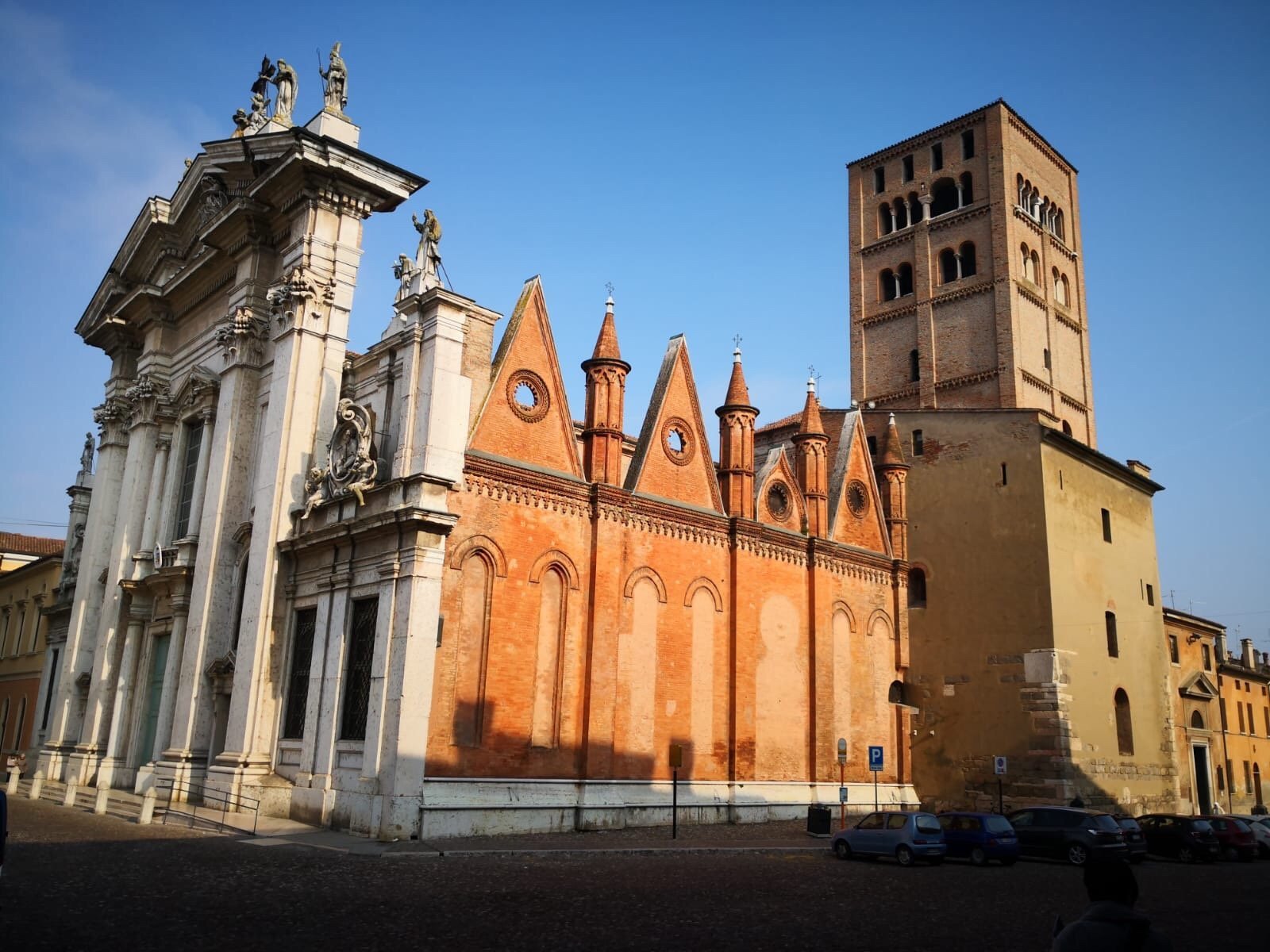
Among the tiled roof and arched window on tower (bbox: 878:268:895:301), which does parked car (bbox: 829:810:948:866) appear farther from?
the tiled roof

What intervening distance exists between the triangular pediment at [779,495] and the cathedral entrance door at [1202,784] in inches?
821

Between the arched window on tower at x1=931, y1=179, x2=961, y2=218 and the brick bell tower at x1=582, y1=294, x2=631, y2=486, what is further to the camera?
the arched window on tower at x1=931, y1=179, x2=961, y2=218

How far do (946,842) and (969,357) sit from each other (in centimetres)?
2579

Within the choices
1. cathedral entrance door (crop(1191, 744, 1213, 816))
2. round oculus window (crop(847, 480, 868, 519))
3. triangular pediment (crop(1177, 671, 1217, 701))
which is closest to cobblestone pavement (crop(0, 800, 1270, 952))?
round oculus window (crop(847, 480, 868, 519))

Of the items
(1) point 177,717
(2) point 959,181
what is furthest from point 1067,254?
(1) point 177,717

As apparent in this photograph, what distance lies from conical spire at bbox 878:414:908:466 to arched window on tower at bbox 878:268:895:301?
1376cm

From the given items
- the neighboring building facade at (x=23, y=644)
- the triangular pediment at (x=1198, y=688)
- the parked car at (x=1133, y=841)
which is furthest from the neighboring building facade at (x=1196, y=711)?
the neighboring building facade at (x=23, y=644)

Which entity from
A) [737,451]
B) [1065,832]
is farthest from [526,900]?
[737,451]

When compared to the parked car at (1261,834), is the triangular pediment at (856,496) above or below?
above

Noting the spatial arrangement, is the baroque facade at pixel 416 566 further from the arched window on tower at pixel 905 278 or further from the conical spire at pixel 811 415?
the arched window on tower at pixel 905 278

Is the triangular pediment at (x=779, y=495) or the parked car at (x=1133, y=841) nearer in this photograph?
the parked car at (x=1133, y=841)

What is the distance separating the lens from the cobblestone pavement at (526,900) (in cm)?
963

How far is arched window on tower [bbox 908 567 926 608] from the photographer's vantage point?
1299 inches

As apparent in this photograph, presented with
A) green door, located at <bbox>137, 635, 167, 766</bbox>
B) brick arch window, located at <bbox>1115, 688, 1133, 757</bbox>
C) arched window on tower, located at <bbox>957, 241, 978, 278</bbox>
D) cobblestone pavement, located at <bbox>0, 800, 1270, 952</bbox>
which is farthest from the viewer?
arched window on tower, located at <bbox>957, 241, 978, 278</bbox>
